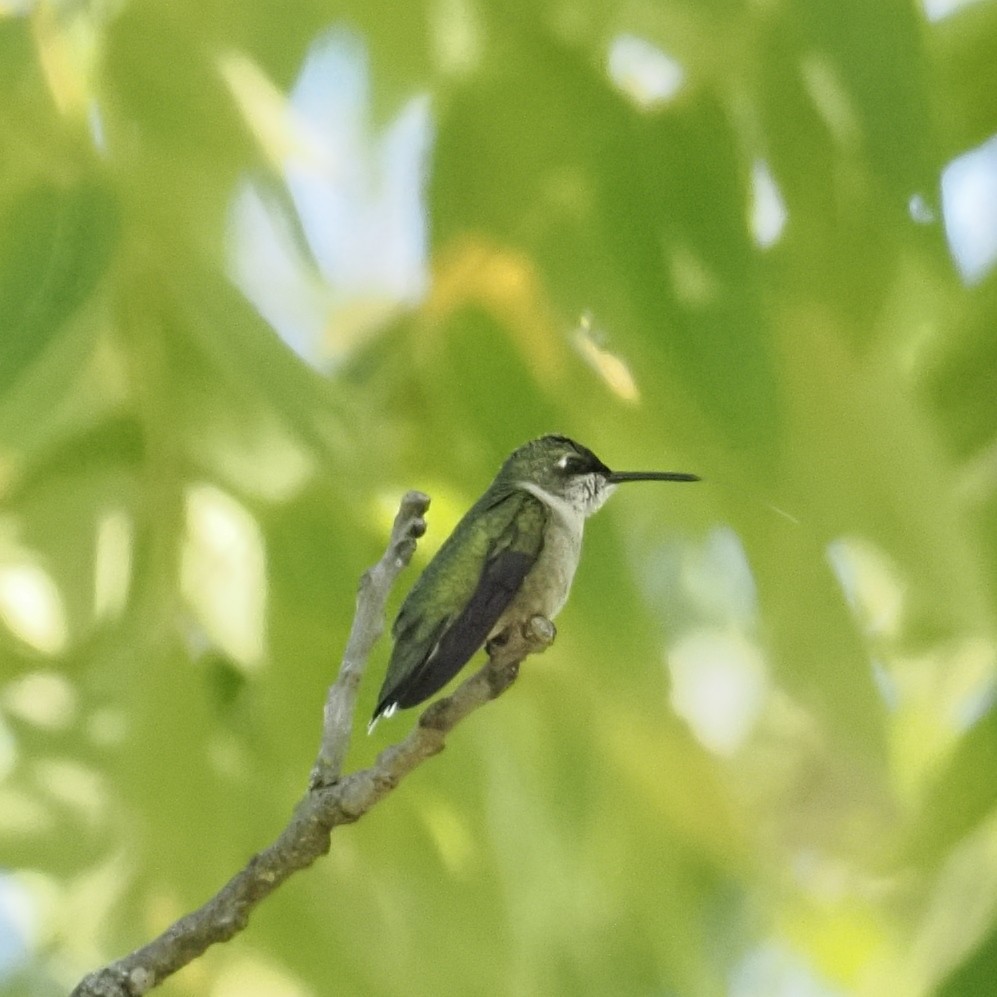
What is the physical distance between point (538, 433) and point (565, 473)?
87 millimetres

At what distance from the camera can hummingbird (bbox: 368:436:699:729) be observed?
1987mm

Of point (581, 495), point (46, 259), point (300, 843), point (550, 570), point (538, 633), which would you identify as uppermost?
point (46, 259)

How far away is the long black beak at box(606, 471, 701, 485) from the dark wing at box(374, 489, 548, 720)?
0.15 metres

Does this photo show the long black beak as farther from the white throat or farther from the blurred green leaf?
the blurred green leaf

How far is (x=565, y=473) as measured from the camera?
8.13 ft

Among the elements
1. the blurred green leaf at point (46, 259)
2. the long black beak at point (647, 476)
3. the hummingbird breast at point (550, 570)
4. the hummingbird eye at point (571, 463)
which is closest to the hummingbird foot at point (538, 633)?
the hummingbird breast at point (550, 570)

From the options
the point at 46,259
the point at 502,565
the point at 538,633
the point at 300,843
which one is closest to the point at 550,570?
the point at 502,565

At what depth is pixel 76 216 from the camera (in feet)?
7.77

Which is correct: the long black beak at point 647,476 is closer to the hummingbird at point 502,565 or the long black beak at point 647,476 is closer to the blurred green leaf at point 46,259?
the hummingbird at point 502,565

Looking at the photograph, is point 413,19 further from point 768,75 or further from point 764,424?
point 764,424

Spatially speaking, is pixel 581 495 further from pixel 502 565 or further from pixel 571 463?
pixel 502 565

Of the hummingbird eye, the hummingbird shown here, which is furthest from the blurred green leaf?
the hummingbird eye

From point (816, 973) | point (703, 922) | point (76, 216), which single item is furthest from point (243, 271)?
point (816, 973)

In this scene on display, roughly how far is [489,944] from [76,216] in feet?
4.54
